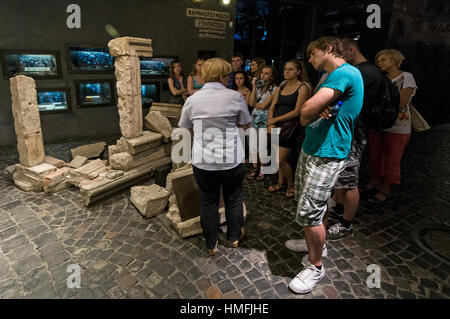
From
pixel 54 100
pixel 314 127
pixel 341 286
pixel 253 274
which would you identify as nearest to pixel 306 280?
pixel 341 286

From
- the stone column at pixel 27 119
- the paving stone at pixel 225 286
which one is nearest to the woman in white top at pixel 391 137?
the paving stone at pixel 225 286

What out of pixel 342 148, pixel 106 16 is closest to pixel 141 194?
pixel 342 148

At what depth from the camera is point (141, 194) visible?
4074 mm

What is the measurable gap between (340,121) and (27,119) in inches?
191

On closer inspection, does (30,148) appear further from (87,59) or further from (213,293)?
(213,293)

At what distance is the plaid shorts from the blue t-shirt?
2.8 inches

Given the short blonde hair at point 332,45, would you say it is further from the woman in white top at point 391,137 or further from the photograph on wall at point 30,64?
the photograph on wall at point 30,64

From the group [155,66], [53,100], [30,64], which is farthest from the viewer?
[155,66]

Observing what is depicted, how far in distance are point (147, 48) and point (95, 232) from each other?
3.09m

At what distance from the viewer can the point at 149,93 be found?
8.55 meters

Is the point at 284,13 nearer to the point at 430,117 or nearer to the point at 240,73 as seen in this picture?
the point at 430,117

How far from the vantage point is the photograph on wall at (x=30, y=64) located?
21.0ft

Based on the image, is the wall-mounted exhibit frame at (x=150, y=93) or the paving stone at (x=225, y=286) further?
the wall-mounted exhibit frame at (x=150, y=93)

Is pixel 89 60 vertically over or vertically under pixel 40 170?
over
